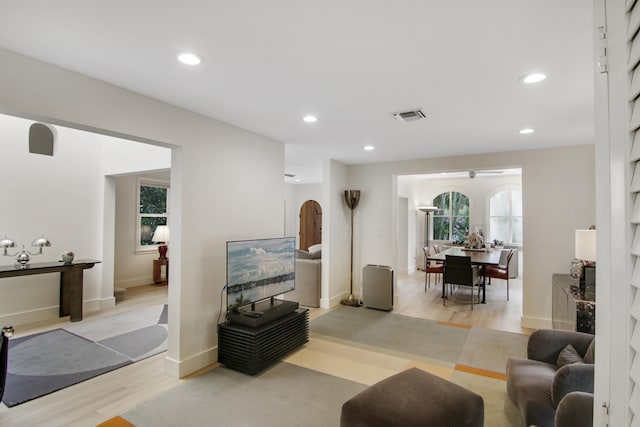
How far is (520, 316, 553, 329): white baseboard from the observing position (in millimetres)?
4414

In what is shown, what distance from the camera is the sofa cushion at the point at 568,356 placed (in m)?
2.16

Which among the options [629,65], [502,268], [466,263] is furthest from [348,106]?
[502,268]

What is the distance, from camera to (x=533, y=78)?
7.50 ft

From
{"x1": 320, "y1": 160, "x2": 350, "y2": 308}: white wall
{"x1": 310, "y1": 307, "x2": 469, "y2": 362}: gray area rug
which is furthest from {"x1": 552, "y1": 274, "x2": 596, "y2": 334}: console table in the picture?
{"x1": 320, "y1": 160, "x2": 350, "y2": 308}: white wall

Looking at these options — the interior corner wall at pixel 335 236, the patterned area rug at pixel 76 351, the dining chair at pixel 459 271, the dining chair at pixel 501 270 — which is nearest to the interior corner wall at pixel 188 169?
the patterned area rug at pixel 76 351

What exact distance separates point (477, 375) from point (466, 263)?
8.43 ft

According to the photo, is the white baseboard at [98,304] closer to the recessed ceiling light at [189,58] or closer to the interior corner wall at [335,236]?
the interior corner wall at [335,236]

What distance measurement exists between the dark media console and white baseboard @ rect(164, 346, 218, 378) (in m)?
0.41

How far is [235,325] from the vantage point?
10.6ft

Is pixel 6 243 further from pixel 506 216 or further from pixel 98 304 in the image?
pixel 506 216

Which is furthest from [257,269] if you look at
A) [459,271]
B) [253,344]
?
[459,271]

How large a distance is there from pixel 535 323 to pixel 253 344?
12.9 feet

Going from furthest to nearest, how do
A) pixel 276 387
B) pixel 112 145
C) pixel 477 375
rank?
pixel 112 145 < pixel 477 375 < pixel 276 387

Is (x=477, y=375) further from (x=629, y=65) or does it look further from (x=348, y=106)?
(x=629, y=65)
